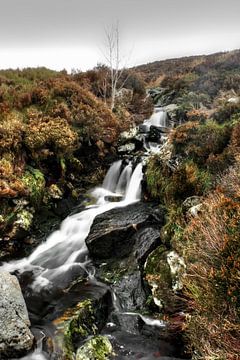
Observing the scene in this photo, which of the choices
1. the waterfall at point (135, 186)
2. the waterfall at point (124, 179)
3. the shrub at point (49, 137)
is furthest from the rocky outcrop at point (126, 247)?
the shrub at point (49, 137)

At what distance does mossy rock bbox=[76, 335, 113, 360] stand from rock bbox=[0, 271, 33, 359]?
3.81ft

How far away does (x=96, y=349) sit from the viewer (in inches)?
240

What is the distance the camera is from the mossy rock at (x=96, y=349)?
591 cm

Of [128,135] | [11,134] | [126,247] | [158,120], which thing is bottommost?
[126,247]

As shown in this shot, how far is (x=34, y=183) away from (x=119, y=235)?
4.20m

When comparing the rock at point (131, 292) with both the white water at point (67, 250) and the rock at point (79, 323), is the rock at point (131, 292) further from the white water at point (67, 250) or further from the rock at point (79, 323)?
the white water at point (67, 250)

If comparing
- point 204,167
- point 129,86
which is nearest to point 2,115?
point 204,167

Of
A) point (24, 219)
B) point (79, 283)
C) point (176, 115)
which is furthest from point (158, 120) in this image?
point (79, 283)

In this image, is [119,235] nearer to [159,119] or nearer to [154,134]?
[154,134]

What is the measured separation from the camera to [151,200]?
12305mm

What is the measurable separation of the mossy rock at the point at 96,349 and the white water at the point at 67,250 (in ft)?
9.61

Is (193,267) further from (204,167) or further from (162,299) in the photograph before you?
(204,167)

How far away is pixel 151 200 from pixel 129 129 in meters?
6.69

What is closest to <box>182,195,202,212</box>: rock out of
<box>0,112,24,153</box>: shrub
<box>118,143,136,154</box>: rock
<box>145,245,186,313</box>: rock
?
<box>145,245,186,313</box>: rock
